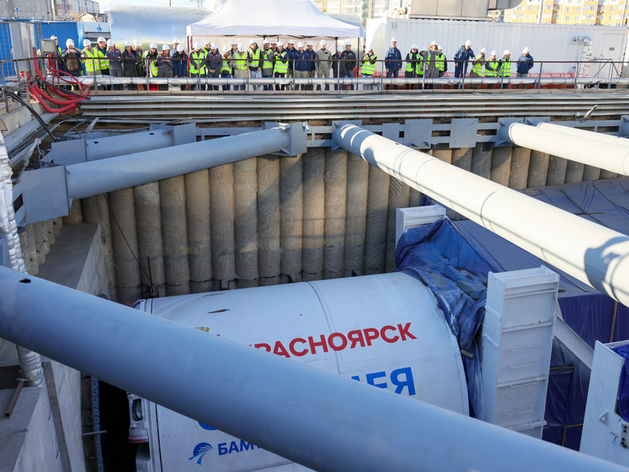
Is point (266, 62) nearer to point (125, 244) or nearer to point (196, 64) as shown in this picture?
point (196, 64)

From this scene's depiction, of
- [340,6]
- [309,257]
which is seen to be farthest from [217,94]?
[340,6]

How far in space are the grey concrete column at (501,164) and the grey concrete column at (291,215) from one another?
17.0 ft

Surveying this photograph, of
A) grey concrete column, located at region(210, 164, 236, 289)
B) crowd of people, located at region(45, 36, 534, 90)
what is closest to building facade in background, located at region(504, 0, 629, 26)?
crowd of people, located at region(45, 36, 534, 90)

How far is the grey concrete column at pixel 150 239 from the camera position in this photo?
35.9 feet

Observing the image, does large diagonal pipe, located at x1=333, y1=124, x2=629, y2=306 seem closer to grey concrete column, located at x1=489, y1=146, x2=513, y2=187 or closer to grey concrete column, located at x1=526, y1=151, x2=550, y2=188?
grey concrete column, located at x1=489, y1=146, x2=513, y2=187

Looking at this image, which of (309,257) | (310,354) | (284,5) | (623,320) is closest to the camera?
(310,354)

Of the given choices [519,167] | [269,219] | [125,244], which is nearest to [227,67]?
[269,219]

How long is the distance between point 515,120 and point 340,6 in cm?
10492

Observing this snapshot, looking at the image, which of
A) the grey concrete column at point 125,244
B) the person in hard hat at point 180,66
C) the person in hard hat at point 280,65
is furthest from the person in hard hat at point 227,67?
the grey concrete column at point 125,244

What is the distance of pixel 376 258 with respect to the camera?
1325 centimetres

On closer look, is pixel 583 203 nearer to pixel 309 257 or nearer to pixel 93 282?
pixel 309 257

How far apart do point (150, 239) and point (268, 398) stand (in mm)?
9526

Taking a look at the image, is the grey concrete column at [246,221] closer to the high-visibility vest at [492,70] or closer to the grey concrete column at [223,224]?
the grey concrete column at [223,224]

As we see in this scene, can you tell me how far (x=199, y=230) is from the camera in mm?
11461
